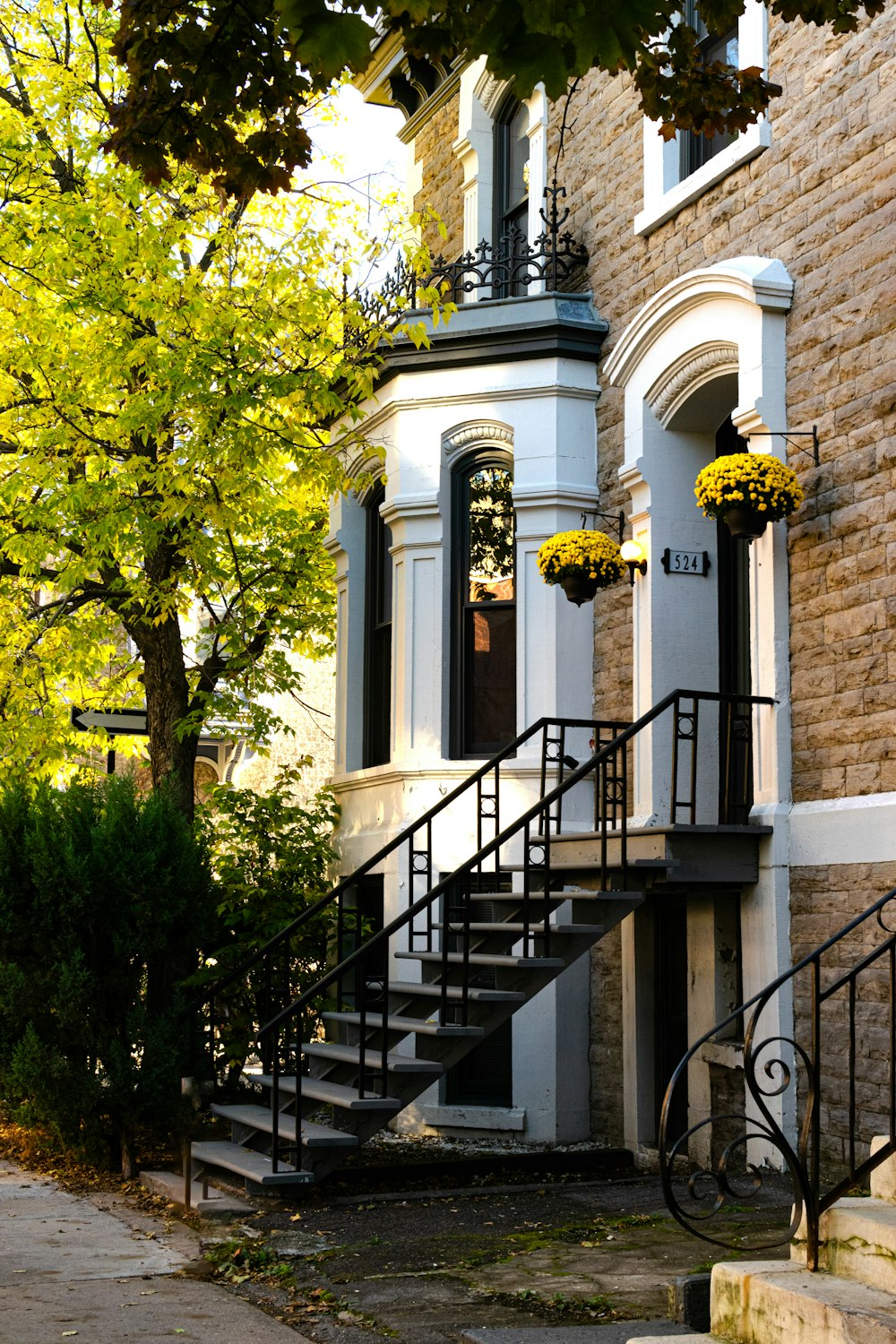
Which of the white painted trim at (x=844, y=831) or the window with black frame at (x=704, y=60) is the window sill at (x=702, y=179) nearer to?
the window with black frame at (x=704, y=60)

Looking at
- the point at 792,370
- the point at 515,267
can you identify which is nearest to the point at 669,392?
the point at 792,370

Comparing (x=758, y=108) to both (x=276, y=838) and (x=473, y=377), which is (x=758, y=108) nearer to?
(x=473, y=377)

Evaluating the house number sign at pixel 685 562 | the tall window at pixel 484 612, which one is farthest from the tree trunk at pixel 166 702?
the house number sign at pixel 685 562

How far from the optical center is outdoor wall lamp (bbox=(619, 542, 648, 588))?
9.84 m

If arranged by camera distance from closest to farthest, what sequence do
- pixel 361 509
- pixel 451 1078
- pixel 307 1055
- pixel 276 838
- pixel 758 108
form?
pixel 758 108, pixel 307 1055, pixel 451 1078, pixel 276 838, pixel 361 509

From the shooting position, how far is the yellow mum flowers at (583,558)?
32.0ft

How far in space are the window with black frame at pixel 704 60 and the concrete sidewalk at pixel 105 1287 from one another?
294 inches

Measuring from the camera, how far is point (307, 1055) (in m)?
8.97

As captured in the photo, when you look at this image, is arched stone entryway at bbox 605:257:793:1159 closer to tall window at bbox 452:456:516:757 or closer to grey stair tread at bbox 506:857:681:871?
grey stair tread at bbox 506:857:681:871

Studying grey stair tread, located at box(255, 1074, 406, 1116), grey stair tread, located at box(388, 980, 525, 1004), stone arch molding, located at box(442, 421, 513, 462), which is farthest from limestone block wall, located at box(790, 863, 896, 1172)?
stone arch molding, located at box(442, 421, 513, 462)

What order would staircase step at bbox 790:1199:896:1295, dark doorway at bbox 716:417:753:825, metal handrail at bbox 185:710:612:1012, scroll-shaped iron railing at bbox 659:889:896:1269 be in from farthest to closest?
dark doorway at bbox 716:417:753:825 → metal handrail at bbox 185:710:612:1012 → scroll-shaped iron railing at bbox 659:889:896:1269 → staircase step at bbox 790:1199:896:1295

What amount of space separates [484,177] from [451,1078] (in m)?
7.41

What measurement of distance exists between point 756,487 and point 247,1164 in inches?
180

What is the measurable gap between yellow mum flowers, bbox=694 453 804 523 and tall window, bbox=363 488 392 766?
4656 millimetres
